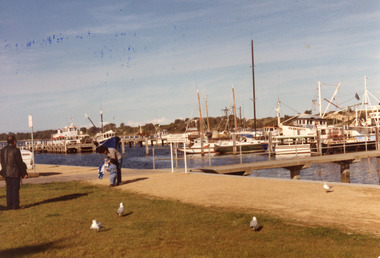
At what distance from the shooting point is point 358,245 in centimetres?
700

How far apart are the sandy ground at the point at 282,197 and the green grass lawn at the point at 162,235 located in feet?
2.62

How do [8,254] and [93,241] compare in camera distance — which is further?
[93,241]

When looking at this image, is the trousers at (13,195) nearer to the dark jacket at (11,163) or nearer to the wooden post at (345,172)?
the dark jacket at (11,163)

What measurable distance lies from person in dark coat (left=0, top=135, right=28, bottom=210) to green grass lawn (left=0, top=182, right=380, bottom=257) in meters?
0.55

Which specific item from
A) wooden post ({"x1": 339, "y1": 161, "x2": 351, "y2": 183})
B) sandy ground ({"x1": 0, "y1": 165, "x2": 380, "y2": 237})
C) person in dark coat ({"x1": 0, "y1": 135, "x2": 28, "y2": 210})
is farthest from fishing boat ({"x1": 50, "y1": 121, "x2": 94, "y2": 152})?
person in dark coat ({"x1": 0, "y1": 135, "x2": 28, "y2": 210})

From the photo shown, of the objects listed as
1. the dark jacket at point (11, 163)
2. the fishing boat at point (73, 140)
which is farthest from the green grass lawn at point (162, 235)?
the fishing boat at point (73, 140)

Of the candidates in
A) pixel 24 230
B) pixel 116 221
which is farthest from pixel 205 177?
pixel 24 230

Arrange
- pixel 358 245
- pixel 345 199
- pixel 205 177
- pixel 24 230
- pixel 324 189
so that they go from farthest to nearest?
pixel 205 177
pixel 324 189
pixel 345 199
pixel 24 230
pixel 358 245

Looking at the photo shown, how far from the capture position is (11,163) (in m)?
12.5

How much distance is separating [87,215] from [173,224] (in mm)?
2780

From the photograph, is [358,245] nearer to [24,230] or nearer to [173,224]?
[173,224]

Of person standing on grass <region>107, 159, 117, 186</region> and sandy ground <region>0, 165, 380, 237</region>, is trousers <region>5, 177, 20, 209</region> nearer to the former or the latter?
sandy ground <region>0, 165, 380, 237</region>

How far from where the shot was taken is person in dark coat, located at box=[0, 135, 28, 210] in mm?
12361

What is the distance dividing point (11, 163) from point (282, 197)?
8.42 m
